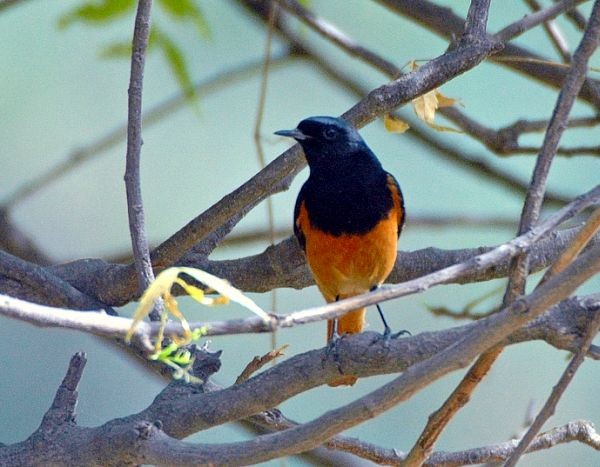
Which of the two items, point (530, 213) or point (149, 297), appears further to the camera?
point (530, 213)

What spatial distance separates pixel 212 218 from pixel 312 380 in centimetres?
69

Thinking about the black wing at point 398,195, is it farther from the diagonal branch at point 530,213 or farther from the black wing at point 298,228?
the diagonal branch at point 530,213

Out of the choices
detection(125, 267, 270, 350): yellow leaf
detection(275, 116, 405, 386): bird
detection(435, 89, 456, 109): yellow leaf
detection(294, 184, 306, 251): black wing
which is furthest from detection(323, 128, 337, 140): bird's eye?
detection(125, 267, 270, 350): yellow leaf

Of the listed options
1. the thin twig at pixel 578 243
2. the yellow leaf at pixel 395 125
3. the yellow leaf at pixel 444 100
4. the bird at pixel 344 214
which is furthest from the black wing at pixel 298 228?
the thin twig at pixel 578 243

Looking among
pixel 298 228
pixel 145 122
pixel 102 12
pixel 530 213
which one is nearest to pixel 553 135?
pixel 530 213

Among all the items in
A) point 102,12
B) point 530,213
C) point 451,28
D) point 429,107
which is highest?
point 451,28

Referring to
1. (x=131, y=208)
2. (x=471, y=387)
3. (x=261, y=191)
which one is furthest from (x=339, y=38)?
(x=471, y=387)

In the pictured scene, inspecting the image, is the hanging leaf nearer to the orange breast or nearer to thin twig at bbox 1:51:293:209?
the orange breast

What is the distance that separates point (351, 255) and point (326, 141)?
1.25ft

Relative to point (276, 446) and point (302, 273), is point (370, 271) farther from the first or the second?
point (276, 446)

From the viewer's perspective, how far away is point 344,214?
304 centimetres

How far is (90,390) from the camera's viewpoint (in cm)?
454

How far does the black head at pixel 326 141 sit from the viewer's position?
3.00m

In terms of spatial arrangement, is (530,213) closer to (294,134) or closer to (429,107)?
(429,107)
